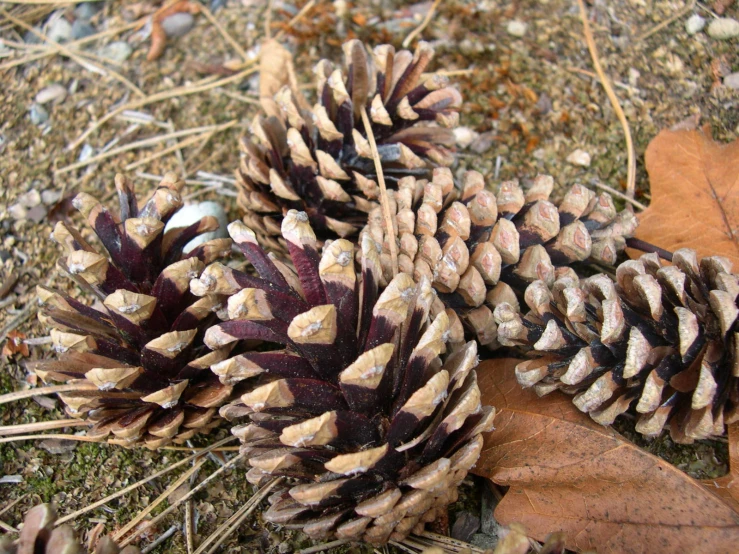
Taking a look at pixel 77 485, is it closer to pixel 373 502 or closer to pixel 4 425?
pixel 4 425

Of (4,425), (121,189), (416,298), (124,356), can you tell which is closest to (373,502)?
(416,298)

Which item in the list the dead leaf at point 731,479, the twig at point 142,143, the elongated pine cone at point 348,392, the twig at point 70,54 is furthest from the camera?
the twig at point 70,54

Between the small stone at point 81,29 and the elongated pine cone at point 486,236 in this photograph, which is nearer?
the elongated pine cone at point 486,236

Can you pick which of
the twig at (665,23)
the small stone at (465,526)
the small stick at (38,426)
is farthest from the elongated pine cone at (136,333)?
the twig at (665,23)

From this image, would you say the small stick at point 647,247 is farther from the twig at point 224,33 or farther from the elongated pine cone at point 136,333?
the twig at point 224,33

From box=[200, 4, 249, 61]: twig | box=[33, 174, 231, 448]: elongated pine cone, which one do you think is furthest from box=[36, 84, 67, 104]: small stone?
box=[33, 174, 231, 448]: elongated pine cone

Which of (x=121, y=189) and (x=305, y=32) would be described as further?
(x=305, y=32)

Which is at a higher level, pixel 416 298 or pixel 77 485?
pixel 416 298
